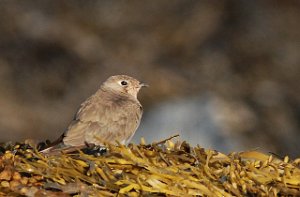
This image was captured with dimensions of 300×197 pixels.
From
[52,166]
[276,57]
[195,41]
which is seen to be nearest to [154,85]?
[195,41]

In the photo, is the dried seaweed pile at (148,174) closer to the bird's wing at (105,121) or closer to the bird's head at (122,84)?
the bird's wing at (105,121)

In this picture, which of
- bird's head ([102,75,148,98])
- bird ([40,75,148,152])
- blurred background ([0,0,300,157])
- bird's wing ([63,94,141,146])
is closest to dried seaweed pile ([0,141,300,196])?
bird ([40,75,148,152])

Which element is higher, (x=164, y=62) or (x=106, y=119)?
(x=164, y=62)

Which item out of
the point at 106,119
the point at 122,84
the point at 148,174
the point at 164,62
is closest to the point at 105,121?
the point at 106,119

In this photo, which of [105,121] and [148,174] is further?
[105,121]

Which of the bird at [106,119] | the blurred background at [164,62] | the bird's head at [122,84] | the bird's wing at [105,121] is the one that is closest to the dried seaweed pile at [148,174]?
the bird at [106,119]

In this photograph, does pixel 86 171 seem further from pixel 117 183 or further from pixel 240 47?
pixel 240 47

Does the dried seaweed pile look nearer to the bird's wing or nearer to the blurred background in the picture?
the bird's wing

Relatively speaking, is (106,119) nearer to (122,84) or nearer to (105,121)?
(105,121)
